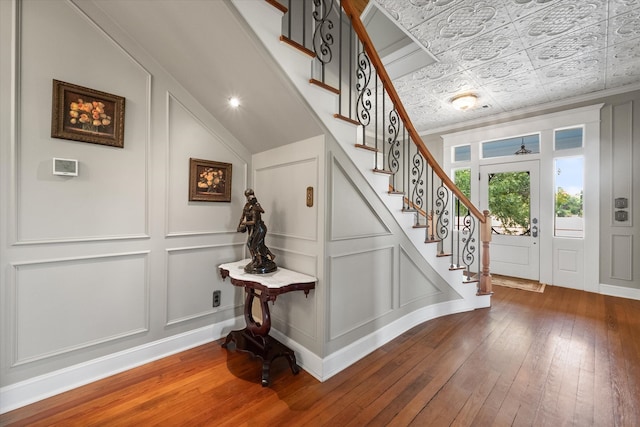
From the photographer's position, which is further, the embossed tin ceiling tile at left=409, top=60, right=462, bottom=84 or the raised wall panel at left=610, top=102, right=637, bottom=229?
the raised wall panel at left=610, top=102, right=637, bottom=229

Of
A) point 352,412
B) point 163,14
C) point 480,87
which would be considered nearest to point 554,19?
point 480,87

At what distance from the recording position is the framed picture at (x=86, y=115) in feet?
5.76

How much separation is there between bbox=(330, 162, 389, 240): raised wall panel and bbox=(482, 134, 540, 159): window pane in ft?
13.3

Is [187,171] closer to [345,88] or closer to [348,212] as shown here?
[348,212]

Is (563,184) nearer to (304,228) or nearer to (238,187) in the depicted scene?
(304,228)

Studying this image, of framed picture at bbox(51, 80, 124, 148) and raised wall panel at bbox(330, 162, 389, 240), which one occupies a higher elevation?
framed picture at bbox(51, 80, 124, 148)

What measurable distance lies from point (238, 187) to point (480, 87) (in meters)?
3.83

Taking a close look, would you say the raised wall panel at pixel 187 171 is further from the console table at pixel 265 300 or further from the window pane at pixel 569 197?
the window pane at pixel 569 197

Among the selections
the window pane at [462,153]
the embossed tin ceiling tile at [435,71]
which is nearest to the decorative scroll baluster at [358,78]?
the embossed tin ceiling tile at [435,71]

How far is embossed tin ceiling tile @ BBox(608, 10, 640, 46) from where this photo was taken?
2.49m

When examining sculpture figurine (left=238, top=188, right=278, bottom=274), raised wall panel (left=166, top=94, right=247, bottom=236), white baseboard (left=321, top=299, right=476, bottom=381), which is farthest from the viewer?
raised wall panel (left=166, top=94, right=247, bottom=236)

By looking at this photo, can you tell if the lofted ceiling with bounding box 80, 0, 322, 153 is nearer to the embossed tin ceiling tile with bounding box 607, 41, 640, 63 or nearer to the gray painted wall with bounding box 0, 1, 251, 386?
the gray painted wall with bounding box 0, 1, 251, 386

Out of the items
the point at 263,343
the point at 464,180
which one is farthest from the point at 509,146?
the point at 263,343

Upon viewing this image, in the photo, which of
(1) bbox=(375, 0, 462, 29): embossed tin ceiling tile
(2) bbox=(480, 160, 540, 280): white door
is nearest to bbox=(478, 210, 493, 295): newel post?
(2) bbox=(480, 160, 540, 280): white door
